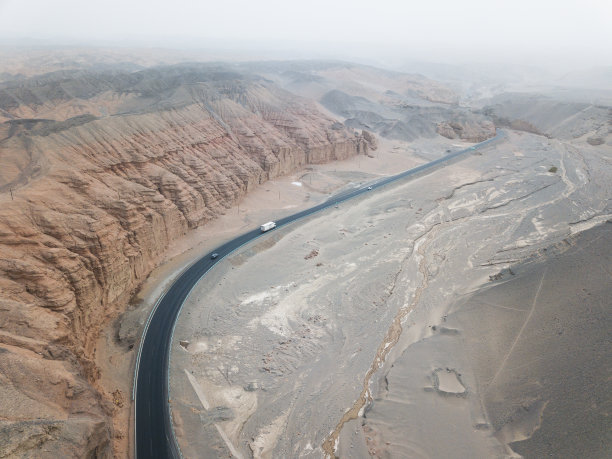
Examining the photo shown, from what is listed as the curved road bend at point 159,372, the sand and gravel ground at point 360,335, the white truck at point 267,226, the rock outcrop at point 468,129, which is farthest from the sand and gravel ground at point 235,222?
the rock outcrop at point 468,129

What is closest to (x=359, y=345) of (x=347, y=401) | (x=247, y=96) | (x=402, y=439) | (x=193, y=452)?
(x=347, y=401)

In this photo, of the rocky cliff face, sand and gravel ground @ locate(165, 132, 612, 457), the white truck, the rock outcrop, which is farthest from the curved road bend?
the rock outcrop

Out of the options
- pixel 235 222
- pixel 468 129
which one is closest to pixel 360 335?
pixel 235 222

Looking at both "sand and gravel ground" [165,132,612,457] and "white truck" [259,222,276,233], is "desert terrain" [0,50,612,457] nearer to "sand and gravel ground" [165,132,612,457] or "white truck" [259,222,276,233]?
"sand and gravel ground" [165,132,612,457]

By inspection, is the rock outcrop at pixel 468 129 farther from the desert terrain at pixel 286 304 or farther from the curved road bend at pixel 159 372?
the curved road bend at pixel 159 372

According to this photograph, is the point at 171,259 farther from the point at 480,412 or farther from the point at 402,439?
the point at 480,412

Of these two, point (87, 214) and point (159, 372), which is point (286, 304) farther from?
point (87, 214)
